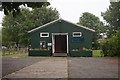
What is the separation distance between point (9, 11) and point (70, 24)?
26.9 meters

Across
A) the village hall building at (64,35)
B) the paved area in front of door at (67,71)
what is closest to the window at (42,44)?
the village hall building at (64,35)

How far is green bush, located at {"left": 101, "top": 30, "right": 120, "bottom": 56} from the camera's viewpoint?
28.6 meters

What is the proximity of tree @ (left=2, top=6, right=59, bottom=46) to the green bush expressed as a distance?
21882 millimetres

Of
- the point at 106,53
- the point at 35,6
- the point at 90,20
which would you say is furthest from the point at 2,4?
the point at 90,20

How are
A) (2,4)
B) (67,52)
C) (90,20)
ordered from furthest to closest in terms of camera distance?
(90,20), (67,52), (2,4)

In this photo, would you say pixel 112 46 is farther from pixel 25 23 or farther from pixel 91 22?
pixel 91 22

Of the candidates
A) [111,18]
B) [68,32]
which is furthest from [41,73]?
[111,18]

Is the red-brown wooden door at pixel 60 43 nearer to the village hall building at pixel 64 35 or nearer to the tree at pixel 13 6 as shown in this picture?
the village hall building at pixel 64 35

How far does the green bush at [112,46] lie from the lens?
28.6 m

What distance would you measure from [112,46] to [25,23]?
24.6 m

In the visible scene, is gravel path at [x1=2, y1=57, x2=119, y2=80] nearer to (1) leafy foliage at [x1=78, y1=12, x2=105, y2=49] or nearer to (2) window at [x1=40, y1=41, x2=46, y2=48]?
(2) window at [x1=40, y1=41, x2=46, y2=48]

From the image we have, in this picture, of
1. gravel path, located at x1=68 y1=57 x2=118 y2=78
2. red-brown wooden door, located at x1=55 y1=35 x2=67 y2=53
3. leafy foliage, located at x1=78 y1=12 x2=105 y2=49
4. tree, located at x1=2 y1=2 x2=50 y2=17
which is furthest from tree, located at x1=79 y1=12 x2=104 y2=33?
tree, located at x1=2 y1=2 x2=50 y2=17

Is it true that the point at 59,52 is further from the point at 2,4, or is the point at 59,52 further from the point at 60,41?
the point at 2,4

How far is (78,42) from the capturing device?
115 feet
